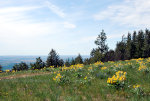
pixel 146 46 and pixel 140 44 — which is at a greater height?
pixel 140 44

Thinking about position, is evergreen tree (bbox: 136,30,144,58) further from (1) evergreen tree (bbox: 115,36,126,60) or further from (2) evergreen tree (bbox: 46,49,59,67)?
(2) evergreen tree (bbox: 46,49,59,67)

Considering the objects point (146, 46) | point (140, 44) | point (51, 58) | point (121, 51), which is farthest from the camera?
point (121, 51)

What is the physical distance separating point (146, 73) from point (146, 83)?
5.89 ft

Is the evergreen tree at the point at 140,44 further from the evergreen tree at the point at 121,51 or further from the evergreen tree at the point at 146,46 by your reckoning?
the evergreen tree at the point at 121,51

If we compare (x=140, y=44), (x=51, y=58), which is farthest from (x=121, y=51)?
(x=51, y=58)

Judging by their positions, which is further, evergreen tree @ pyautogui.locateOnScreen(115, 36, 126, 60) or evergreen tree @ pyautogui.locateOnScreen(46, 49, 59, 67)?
evergreen tree @ pyautogui.locateOnScreen(115, 36, 126, 60)

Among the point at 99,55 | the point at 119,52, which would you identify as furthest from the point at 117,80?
the point at 119,52

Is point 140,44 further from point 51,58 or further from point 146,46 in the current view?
point 51,58

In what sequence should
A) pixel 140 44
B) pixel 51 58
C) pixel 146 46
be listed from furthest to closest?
pixel 51 58 < pixel 140 44 < pixel 146 46

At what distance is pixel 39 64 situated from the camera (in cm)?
5966

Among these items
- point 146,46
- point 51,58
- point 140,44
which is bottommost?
point 51,58

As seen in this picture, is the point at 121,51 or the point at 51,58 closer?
the point at 51,58

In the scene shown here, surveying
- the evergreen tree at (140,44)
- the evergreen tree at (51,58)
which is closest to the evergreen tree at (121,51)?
the evergreen tree at (140,44)

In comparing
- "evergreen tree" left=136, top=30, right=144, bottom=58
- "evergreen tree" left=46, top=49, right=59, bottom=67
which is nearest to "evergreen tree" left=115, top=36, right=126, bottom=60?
"evergreen tree" left=136, top=30, right=144, bottom=58
